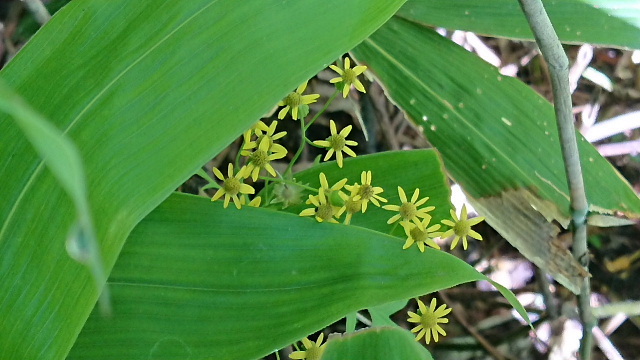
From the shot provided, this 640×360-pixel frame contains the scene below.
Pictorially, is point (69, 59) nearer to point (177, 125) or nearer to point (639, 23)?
point (177, 125)

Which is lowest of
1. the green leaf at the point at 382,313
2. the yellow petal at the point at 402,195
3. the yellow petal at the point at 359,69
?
the green leaf at the point at 382,313

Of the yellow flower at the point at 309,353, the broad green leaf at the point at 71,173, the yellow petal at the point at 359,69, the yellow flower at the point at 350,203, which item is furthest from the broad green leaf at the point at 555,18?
the broad green leaf at the point at 71,173

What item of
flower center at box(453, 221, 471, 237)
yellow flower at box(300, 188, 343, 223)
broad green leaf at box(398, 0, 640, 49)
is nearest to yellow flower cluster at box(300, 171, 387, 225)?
yellow flower at box(300, 188, 343, 223)

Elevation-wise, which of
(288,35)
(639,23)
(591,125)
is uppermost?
(591,125)

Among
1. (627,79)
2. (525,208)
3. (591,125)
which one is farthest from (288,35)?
(627,79)

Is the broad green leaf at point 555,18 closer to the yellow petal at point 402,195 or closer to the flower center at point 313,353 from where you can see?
the yellow petal at point 402,195

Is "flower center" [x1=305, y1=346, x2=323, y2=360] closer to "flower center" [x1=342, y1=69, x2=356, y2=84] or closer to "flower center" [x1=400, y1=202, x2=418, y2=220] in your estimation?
"flower center" [x1=400, y1=202, x2=418, y2=220]
